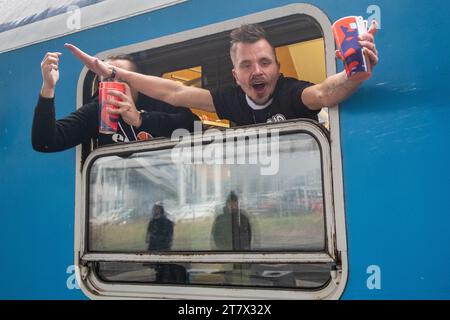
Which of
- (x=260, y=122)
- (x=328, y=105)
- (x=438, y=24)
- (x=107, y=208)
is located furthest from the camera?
(x=107, y=208)

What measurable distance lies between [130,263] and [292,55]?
38.0 inches

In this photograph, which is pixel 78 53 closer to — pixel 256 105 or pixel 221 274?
pixel 256 105

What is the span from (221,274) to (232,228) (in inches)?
6.5

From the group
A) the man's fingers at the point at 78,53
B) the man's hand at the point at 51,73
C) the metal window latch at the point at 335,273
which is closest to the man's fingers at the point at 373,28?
the metal window latch at the point at 335,273

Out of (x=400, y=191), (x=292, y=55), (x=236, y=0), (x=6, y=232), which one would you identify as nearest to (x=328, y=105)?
(x=292, y=55)

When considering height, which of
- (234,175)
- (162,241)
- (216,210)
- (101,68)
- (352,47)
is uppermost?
(101,68)

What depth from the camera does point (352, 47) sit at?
5.14 feet

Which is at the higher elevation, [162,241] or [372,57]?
[372,57]

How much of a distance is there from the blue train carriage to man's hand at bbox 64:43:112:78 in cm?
4

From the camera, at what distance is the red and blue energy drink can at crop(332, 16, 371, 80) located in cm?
156

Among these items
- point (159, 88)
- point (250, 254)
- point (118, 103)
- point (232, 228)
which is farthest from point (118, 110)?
point (250, 254)

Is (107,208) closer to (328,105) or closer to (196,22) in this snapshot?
(196,22)

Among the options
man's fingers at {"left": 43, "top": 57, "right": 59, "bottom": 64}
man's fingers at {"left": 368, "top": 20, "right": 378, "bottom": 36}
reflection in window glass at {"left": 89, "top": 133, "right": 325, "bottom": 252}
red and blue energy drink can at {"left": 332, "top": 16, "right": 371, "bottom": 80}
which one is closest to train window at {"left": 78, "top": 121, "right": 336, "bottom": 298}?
reflection in window glass at {"left": 89, "top": 133, "right": 325, "bottom": 252}

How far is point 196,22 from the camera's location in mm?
1917
